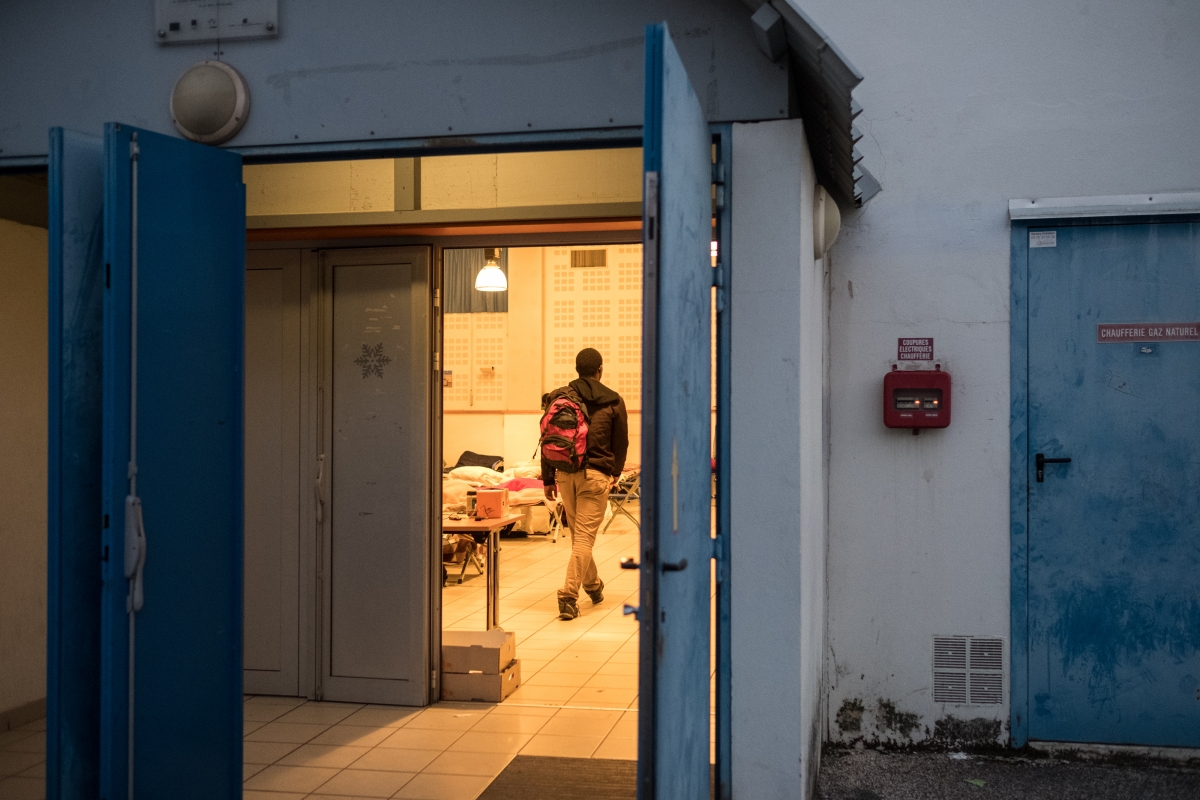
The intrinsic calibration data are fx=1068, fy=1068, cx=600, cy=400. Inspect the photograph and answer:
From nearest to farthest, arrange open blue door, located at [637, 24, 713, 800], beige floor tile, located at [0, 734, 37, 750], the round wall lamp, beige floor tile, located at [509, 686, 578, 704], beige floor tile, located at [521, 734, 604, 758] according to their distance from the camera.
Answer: open blue door, located at [637, 24, 713, 800] < the round wall lamp < beige floor tile, located at [521, 734, 604, 758] < beige floor tile, located at [0, 734, 37, 750] < beige floor tile, located at [509, 686, 578, 704]

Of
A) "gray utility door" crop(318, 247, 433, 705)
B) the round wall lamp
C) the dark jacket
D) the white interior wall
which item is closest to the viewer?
the round wall lamp

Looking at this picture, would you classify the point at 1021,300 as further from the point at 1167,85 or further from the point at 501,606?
the point at 501,606

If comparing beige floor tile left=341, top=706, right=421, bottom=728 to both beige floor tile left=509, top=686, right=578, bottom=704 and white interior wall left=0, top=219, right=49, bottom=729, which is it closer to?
beige floor tile left=509, top=686, right=578, bottom=704

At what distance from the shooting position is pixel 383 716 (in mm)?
5367

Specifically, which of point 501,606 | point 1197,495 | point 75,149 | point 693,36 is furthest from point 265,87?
point 501,606

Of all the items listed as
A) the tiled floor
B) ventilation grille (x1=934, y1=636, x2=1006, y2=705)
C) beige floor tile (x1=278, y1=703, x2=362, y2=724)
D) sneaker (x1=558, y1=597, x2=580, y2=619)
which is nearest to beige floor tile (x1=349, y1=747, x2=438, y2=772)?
the tiled floor

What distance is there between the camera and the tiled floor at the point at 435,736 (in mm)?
4414

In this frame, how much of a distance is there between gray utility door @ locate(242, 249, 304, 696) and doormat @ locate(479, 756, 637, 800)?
174 cm

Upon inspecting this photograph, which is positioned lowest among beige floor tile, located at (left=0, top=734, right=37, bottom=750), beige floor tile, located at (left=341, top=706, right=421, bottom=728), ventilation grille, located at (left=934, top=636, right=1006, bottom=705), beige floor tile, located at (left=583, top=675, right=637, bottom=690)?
beige floor tile, located at (left=0, top=734, right=37, bottom=750)

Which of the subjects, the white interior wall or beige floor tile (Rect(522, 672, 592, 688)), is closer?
the white interior wall

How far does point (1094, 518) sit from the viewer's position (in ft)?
15.1

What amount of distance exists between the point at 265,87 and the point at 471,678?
3.19m

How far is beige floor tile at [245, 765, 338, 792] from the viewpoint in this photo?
14.4 feet

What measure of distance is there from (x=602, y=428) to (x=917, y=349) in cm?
321
